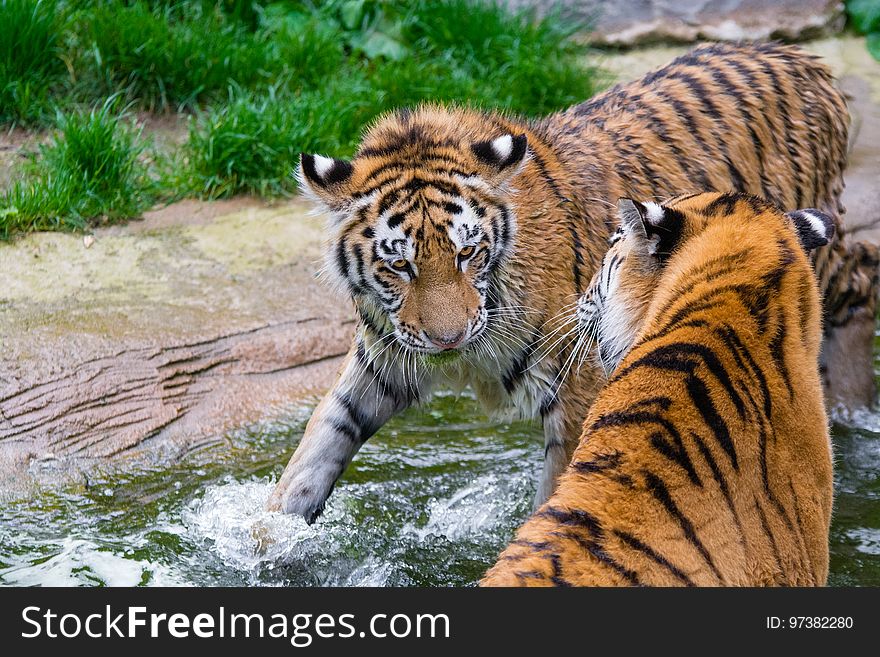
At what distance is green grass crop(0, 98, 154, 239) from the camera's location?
569 centimetres

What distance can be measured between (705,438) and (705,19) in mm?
6255

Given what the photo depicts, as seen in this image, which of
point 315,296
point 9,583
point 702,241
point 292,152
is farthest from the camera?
point 292,152

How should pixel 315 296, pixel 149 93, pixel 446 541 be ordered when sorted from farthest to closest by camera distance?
→ pixel 149 93
pixel 315 296
pixel 446 541

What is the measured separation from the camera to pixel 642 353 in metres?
2.77

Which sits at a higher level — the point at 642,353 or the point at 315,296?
the point at 642,353

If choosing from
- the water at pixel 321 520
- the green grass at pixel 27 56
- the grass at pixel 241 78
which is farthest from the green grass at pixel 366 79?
the water at pixel 321 520

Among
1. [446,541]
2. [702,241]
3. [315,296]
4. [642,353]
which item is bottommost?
[446,541]

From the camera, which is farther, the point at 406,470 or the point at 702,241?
the point at 406,470

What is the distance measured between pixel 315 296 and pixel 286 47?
84.9 inches

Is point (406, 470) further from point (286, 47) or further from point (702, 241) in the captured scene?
point (286, 47)

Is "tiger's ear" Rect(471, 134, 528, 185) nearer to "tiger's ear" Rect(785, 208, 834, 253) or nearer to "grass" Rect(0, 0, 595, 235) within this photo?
"tiger's ear" Rect(785, 208, 834, 253)

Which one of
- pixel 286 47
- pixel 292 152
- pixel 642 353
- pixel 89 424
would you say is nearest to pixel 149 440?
pixel 89 424

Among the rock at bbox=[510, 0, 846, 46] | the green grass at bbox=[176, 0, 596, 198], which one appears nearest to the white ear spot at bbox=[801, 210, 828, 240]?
the green grass at bbox=[176, 0, 596, 198]

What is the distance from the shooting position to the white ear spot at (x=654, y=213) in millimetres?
2986
